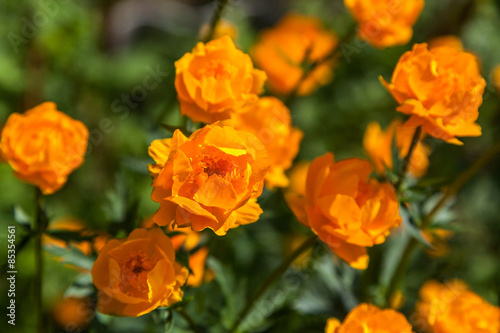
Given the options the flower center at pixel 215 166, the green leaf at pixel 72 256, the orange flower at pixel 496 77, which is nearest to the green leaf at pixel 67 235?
the green leaf at pixel 72 256

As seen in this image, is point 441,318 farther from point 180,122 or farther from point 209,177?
point 180,122

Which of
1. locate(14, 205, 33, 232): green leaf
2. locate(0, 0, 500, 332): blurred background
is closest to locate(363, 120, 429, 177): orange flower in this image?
locate(0, 0, 500, 332): blurred background

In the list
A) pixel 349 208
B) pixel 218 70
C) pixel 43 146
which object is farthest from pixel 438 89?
pixel 43 146

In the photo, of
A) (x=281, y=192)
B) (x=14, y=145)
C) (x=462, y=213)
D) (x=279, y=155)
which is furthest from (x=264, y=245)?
(x=14, y=145)

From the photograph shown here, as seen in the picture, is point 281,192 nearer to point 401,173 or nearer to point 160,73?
point 401,173

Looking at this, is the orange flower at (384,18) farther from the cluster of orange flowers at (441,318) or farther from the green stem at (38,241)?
the green stem at (38,241)

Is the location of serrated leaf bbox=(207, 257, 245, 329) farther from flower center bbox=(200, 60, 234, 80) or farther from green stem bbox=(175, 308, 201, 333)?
flower center bbox=(200, 60, 234, 80)
